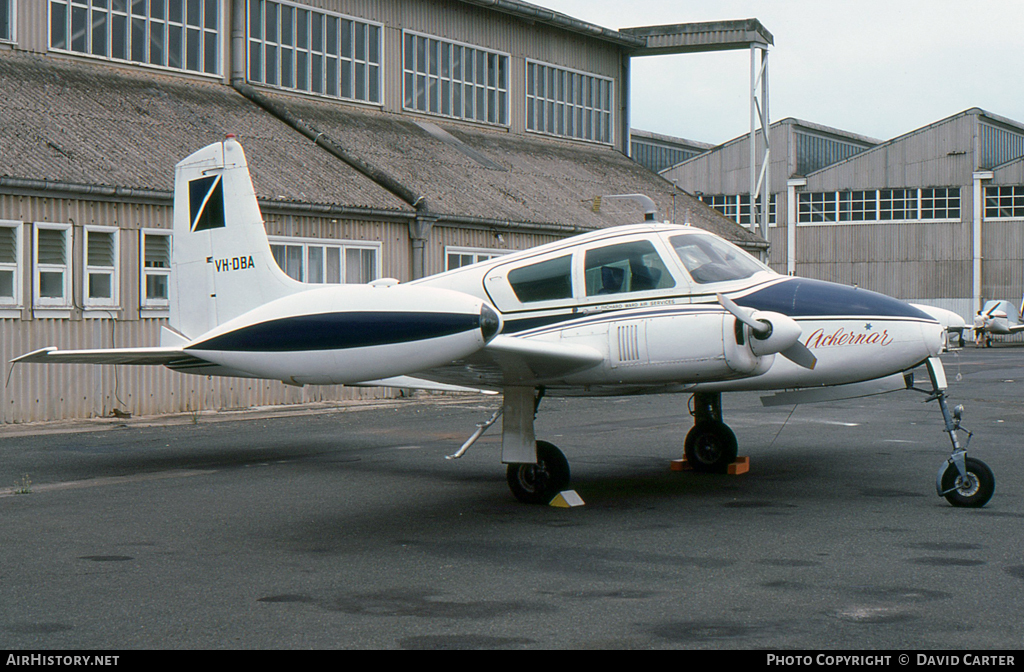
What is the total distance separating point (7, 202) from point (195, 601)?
12.2m

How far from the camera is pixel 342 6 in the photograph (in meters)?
26.2

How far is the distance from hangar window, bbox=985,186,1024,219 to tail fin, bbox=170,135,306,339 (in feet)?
149

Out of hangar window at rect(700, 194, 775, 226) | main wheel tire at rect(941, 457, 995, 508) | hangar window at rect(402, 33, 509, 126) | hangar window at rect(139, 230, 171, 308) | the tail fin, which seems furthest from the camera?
hangar window at rect(700, 194, 775, 226)

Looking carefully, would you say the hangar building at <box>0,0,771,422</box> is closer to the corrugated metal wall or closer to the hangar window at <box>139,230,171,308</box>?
the hangar window at <box>139,230,171,308</box>

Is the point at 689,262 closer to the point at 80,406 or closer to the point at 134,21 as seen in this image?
the point at 80,406

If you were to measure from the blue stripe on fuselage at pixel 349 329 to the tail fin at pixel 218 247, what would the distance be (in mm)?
3414

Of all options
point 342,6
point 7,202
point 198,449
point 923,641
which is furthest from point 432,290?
point 342,6

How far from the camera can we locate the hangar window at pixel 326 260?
19828 mm

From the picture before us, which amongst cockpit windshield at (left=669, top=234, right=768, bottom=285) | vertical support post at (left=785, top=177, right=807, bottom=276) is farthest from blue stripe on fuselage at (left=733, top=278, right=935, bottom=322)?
vertical support post at (left=785, top=177, right=807, bottom=276)

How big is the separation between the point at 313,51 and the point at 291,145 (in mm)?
4480

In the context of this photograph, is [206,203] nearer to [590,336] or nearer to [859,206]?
[590,336]

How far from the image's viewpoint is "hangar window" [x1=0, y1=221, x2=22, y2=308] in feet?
53.1

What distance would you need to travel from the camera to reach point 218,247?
36.7ft

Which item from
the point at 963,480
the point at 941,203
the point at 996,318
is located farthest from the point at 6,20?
the point at 941,203
